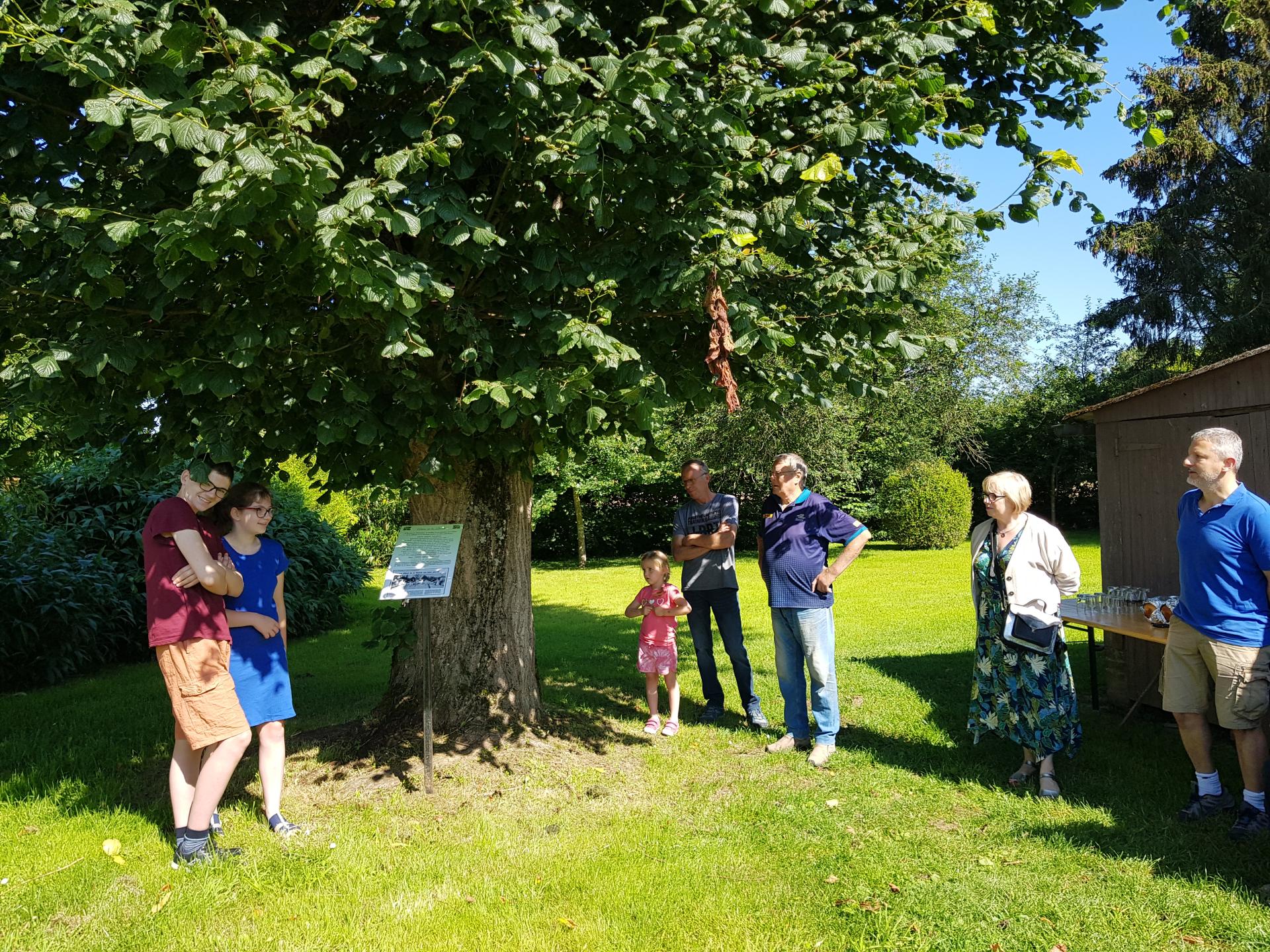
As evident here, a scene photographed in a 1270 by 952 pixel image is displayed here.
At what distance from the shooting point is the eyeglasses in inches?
165

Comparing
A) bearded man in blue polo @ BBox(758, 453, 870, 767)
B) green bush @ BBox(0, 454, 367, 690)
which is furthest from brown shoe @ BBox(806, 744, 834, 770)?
green bush @ BBox(0, 454, 367, 690)

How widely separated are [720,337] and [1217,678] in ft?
9.64

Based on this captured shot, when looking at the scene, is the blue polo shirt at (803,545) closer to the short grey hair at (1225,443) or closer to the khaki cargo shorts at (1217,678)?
the khaki cargo shorts at (1217,678)

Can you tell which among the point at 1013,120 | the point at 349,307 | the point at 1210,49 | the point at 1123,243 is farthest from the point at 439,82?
the point at 1210,49

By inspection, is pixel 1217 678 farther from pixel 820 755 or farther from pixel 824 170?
pixel 824 170

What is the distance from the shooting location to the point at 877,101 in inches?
156

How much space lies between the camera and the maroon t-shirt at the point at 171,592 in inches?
159

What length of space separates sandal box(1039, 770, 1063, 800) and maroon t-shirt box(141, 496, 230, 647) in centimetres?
439

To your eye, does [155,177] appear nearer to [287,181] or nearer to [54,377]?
[54,377]

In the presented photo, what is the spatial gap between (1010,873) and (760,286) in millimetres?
3201

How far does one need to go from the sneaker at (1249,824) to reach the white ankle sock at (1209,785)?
23 centimetres

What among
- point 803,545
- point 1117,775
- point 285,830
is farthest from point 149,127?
point 1117,775

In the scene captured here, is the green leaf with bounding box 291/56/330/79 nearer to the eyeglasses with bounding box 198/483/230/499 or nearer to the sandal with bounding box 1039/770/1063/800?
the eyeglasses with bounding box 198/483/230/499

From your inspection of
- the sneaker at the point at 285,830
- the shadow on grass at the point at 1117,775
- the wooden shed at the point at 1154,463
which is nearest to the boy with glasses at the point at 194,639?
the sneaker at the point at 285,830
